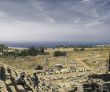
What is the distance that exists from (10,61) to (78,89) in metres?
33.6

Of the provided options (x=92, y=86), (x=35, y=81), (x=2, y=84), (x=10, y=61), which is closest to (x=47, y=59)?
(x=10, y=61)

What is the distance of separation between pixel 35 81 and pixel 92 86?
7478mm

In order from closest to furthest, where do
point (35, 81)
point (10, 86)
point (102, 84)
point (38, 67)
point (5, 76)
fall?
1. point (10, 86)
2. point (5, 76)
3. point (35, 81)
4. point (102, 84)
5. point (38, 67)

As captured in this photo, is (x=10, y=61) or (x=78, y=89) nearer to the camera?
(x=78, y=89)

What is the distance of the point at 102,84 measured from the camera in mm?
24266

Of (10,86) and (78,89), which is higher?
(10,86)

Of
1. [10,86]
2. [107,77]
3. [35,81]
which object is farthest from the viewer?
[107,77]

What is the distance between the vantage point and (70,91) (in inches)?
883

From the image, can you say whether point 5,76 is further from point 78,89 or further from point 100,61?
point 100,61

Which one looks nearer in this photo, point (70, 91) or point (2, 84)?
point (2, 84)

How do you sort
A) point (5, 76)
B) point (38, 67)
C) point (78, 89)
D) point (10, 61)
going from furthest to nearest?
point (10, 61), point (38, 67), point (78, 89), point (5, 76)

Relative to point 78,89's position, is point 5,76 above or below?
above

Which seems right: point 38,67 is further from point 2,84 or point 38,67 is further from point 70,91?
point 2,84

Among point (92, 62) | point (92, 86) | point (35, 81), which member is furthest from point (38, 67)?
point (35, 81)
